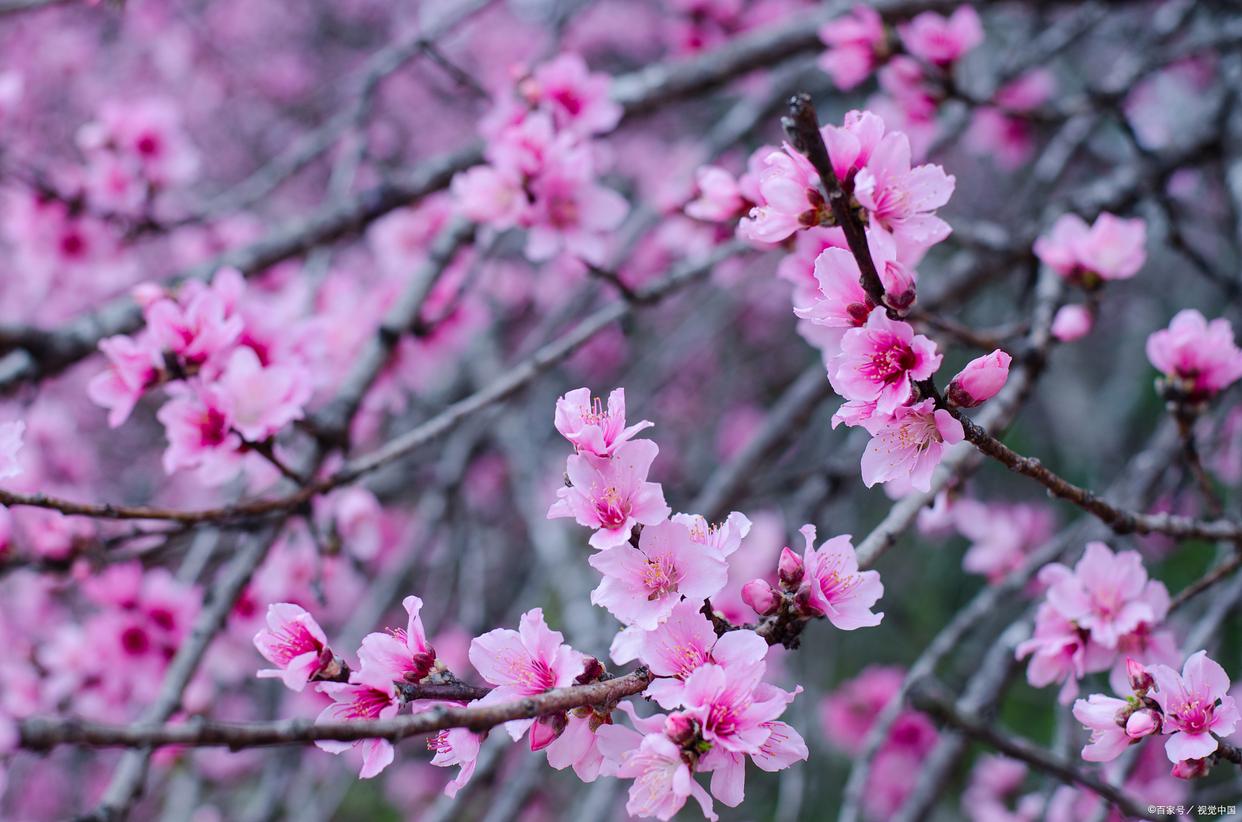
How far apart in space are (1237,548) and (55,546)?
1755mm

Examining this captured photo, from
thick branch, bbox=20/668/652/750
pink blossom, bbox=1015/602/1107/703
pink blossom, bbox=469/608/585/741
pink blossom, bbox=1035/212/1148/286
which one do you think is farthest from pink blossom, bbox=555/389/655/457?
pink blossom, bbox=1035/212/1148/286

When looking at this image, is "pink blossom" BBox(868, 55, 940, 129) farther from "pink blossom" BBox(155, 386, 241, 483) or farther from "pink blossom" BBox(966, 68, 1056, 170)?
"pink blossom" BBox(155, 386, 241, 483)

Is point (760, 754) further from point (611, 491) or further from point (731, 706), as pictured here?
point (611, 491)

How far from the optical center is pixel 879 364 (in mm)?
858

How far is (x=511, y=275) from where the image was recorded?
142 inches

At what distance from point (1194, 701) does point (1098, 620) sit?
0.21m

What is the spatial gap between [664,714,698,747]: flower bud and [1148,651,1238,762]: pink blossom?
1.64ft

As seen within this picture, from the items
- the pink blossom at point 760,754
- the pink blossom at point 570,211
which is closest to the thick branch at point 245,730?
the pink blossom at point 760,754

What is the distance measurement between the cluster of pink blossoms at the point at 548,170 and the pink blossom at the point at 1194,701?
41.3 inches

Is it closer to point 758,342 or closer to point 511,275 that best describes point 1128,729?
point 511,275

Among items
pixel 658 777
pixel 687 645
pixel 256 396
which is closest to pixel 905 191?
pixel 687 645

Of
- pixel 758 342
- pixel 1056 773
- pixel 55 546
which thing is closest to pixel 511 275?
pixel 758 342

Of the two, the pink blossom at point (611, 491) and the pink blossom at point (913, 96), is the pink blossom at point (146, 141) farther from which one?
the pink blossom at point (611, 491)

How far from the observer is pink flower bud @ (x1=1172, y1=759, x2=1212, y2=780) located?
3.03ft
